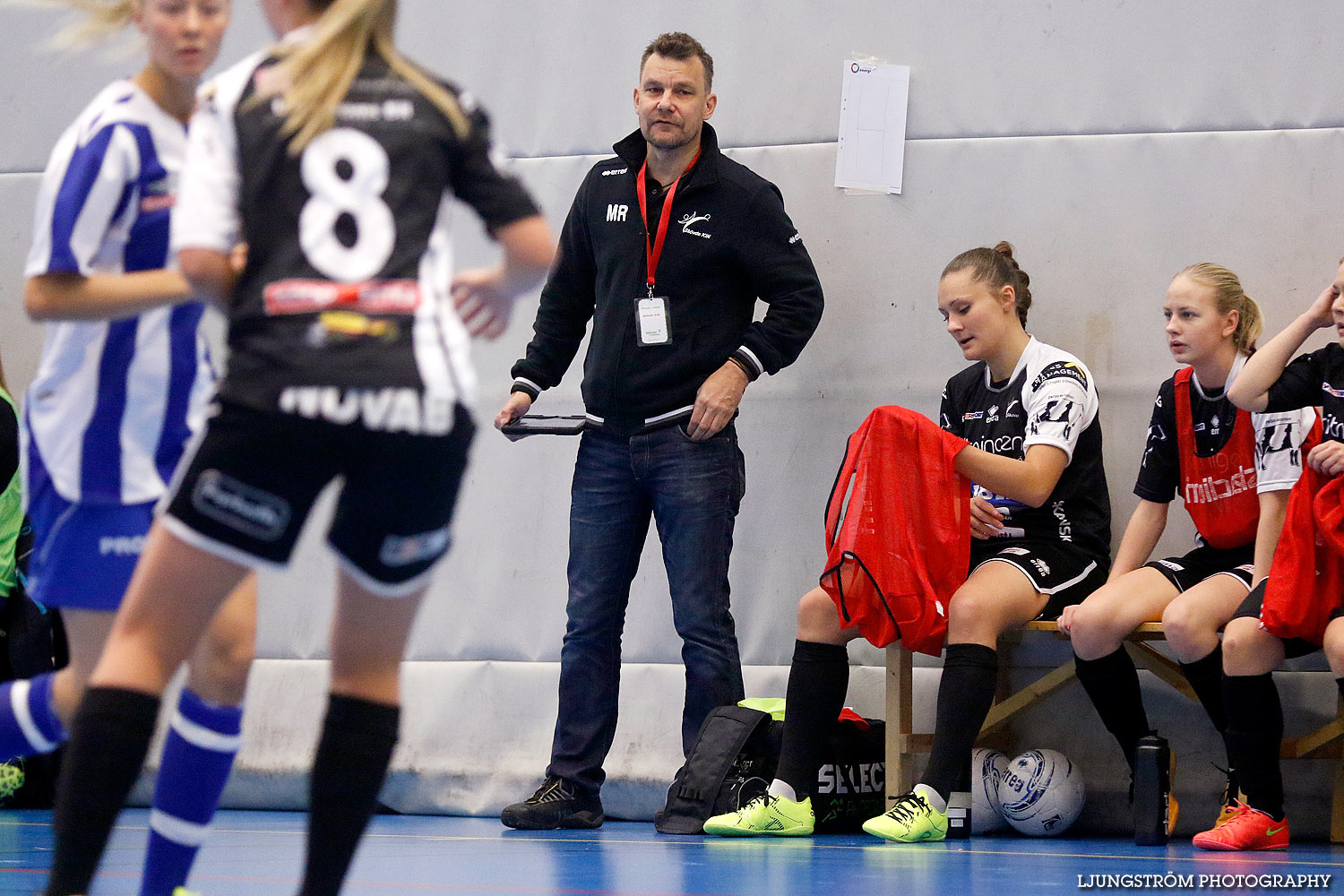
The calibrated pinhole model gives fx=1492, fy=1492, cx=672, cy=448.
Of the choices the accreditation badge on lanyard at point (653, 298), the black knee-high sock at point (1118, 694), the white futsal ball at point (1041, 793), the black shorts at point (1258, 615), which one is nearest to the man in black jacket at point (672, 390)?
the accreditation badge on lanyard at point (653, 298)

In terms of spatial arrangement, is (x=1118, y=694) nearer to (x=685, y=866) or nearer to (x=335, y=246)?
(x=685, y=866)

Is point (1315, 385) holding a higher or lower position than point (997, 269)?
lower

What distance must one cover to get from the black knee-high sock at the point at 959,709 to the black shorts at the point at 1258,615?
0.62m

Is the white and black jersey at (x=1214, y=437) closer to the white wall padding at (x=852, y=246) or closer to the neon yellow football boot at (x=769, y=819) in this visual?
the white wall padding at (x=852, y=246)

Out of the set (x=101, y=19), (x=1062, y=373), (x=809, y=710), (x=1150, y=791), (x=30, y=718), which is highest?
(x=101, y=19)

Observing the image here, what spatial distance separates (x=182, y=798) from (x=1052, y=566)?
8.45ft

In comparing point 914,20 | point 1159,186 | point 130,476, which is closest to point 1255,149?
point 1159,186

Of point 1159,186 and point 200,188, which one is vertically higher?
point 1159,186

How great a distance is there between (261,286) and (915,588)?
7.95 feet

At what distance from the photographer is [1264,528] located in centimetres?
379

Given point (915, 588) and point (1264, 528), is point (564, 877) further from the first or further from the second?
point (1264, 528)

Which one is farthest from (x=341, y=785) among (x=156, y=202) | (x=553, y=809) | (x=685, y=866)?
(x=553, y=809)

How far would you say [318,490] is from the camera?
5.93 feet

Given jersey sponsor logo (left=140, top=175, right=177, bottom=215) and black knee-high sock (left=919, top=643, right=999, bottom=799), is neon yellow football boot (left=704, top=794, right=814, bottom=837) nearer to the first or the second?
black knee-high sock (left=919, top=643, right=999, bottom=799)
